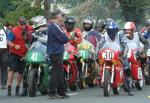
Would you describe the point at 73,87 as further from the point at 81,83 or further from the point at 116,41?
the point at 116,41

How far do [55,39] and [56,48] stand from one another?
20 centimetres

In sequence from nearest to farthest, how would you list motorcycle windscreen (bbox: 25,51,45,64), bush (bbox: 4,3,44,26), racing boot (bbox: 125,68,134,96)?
1. motorcycle windscreen (bbox: 25,51,45,64)
2. racing boot (bbox: 125,68,134,96)
3. bush (bbox: 4,3,44,26)

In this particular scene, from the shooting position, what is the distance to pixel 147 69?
19141 millimetres

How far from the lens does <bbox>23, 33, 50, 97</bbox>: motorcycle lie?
587 inches

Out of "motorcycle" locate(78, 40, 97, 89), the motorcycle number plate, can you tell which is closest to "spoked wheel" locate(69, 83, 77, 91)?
"motorcycle" locate(78, 40, 97, 89)

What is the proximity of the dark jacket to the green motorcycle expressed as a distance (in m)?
0.65

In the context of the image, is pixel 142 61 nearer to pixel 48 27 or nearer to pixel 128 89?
pixel 128 89

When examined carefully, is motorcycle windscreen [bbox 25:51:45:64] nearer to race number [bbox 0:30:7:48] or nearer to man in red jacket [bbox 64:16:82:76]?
race number [bbox 0:30:7:48]

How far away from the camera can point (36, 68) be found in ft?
49.6

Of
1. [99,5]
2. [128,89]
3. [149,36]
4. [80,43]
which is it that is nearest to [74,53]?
[80,43]

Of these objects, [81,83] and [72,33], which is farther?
[81,83]

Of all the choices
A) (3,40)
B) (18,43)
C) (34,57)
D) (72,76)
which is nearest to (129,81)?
(72,76)

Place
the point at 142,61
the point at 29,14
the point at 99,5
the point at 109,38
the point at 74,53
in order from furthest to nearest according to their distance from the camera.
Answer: the point at 99,5 → the point at 29,14 → the point at 142,61 → the point at 74,53 → the point at 109,38

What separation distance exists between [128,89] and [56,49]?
7.48 feet
